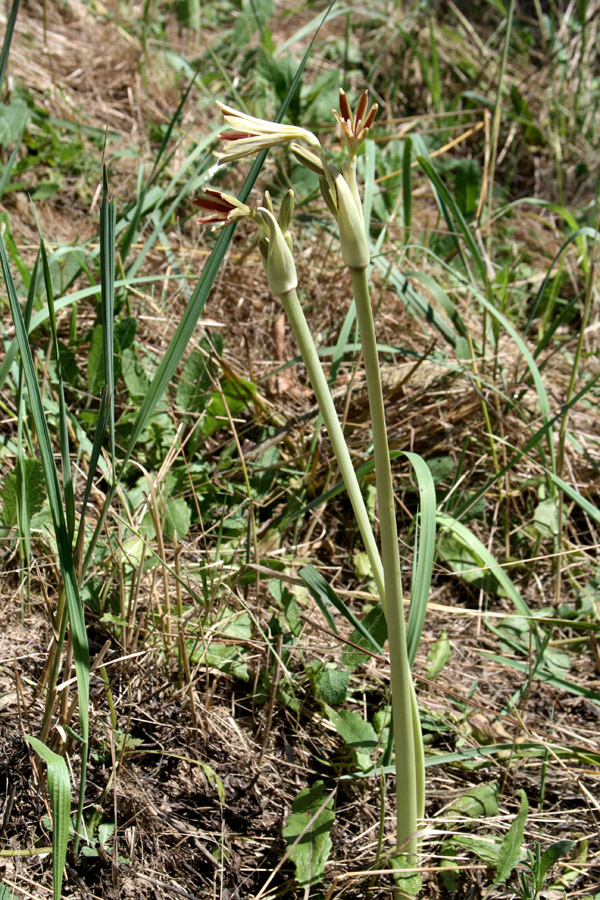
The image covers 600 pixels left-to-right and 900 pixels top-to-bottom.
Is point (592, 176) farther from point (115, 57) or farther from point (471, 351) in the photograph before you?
point (115, 57)

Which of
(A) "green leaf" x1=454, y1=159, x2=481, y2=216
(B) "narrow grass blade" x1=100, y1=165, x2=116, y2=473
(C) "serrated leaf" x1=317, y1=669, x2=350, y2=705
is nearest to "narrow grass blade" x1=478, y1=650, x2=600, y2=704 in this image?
(C) "serrated leaf" x1=317, y1=669, x2=350, y2=705

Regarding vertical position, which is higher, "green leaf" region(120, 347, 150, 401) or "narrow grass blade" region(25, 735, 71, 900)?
"green leaf" region(120, 347, 150, 401)

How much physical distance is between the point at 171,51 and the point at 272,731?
3.08 m

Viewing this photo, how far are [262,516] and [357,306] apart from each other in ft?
3.52

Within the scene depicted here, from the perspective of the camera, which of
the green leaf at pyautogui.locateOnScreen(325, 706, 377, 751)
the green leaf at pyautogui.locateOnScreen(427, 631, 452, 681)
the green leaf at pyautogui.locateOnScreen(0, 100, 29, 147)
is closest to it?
the green leaf at pyautogui.locateOnScreen(325, 706, 377, 751)

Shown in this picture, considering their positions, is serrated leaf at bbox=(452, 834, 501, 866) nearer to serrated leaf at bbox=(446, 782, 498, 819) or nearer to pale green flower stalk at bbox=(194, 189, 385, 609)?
serrated leaf at bbox=(446, 782, 498, 819)

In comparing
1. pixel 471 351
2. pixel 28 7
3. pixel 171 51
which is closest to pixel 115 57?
pixel 171 51

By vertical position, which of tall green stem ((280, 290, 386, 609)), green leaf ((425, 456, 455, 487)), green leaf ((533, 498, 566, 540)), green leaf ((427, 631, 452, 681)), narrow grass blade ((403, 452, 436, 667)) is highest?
tall green stem ((280, 290, 386, 609))

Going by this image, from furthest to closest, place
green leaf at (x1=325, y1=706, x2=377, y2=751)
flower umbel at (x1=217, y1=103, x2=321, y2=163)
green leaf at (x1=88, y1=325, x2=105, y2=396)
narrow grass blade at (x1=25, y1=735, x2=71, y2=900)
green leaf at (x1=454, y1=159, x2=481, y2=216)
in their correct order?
green leaf at (x1=454, y1=159, x2=481, y2=216)
green leaf at (x1=88, y1=325, x2=105, y2=396)
green leaf at (x1=325, y1=706, x2=377, y2=751)
narrow grass blade at (x1=25, y1=735, x2=71, y2=900)
flower umbel at (x1=217, y1=103, x2=321, y2=163)

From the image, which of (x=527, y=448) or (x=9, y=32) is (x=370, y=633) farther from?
(x=9, y=32)

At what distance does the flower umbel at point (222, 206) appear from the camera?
870 mm

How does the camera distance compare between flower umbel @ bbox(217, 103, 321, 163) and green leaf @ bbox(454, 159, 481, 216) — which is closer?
flower umbel @ bbox(217, 103, 321, 163)

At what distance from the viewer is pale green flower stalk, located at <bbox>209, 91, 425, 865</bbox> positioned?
807mm

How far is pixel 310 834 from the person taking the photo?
1.20m
